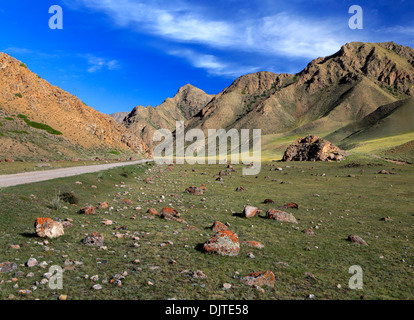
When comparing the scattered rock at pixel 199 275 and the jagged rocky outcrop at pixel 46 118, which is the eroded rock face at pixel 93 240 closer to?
the scattered rock at pixel 199 275

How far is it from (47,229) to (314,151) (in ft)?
204

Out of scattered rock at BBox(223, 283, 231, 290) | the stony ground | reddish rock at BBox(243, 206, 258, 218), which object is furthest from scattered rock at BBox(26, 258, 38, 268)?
reddish rock at BBox(243, 206, 258, 218)

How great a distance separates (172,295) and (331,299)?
3.88 meters

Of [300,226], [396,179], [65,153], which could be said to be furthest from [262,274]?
[65,153]

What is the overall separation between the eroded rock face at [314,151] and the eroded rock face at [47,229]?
5832 cm

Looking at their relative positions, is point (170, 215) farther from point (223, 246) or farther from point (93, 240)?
point (223, 246)

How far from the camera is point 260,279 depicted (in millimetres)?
6633

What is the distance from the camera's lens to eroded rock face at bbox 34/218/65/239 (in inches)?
338

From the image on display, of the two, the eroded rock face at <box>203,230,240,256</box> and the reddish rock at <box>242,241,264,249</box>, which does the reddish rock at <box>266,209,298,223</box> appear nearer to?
the reddish rock at <box>242,241,264,249</box>

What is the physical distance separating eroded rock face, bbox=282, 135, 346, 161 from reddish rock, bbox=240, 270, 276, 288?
56.4 m

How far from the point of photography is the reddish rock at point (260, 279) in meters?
6.53

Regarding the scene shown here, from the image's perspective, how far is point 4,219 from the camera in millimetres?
9859

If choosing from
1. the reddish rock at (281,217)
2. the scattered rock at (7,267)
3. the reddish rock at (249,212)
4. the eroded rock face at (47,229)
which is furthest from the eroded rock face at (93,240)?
the reddish rock at (281,217)
